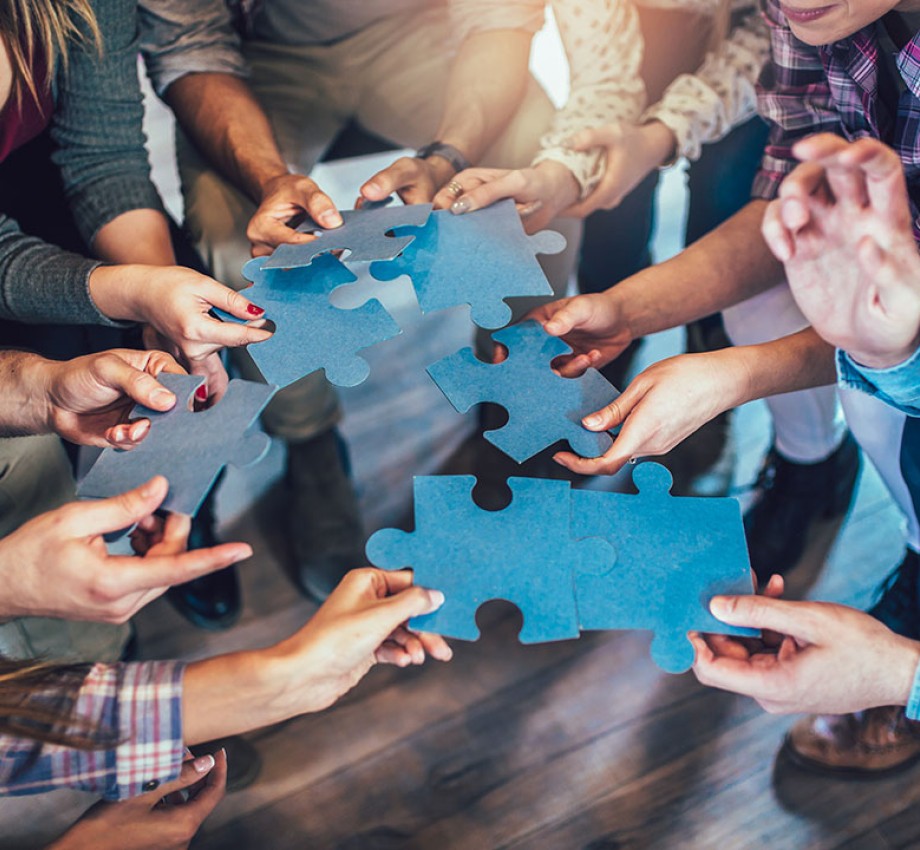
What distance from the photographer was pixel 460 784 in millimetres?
1167

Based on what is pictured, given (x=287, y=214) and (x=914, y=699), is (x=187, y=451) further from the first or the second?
(x=914, y=699)

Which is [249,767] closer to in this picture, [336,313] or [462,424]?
[336,313]

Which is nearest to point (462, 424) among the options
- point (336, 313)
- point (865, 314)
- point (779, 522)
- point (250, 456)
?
point (779, 522)

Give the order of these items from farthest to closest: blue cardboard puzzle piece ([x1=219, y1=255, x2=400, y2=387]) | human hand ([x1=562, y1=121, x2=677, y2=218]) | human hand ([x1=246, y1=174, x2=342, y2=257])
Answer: human hand ([x1=562, y1=121, x2=677, y2=218]), human hand ([x1=246, y1=174, x2=342, y2=257]), blue cardboard puzzle piece ([x1=219, y1=255, x2=400, y2=387])

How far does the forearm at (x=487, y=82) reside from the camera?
130 cm

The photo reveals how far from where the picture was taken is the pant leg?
113 cm

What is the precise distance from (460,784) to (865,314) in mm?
821

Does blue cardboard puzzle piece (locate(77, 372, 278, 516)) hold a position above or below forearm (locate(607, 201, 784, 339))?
below

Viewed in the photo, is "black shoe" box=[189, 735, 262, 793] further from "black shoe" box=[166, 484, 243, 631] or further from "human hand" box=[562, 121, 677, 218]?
"human hand" box=[562, 121, 677, 218]

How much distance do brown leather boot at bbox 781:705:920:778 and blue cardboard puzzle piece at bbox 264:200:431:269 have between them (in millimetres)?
899

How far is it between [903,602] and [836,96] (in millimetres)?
725

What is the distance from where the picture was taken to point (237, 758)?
107 cm

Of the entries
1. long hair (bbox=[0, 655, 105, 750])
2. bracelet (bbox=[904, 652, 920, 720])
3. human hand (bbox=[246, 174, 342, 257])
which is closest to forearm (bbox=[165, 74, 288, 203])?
human hand (bbox=[246, 174, 342, 257])

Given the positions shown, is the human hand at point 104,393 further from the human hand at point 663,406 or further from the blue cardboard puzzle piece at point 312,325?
the human hand at point 663,406
